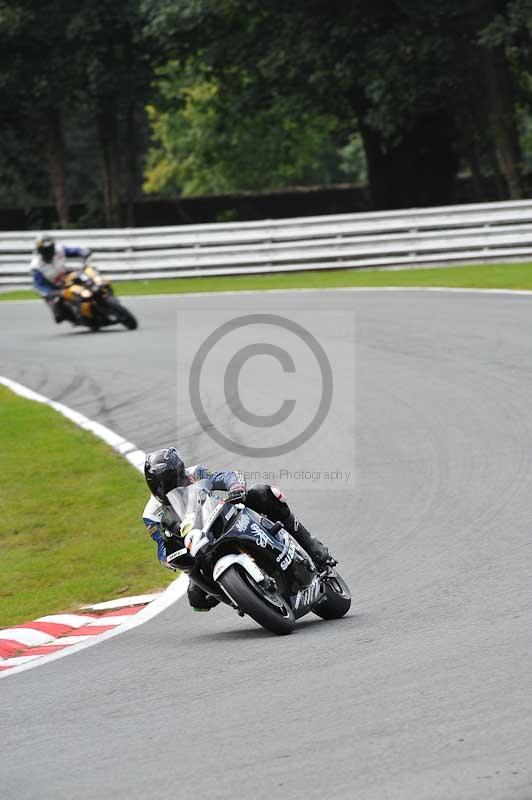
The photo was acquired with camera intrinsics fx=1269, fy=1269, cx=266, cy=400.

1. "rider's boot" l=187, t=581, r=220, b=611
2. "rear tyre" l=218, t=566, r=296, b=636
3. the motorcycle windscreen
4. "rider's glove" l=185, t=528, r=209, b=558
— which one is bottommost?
"rider's boot" l=187, t=581, r=220, b=611

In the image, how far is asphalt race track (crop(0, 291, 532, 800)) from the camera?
15.3ft

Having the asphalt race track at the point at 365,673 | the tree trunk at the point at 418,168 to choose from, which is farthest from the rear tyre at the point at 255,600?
the tree trunk at the point at 418,168

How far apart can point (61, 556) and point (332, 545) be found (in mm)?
2351

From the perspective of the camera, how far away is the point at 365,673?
5.82 meters

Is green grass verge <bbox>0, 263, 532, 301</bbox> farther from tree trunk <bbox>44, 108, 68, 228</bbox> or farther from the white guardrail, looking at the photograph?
tree trunk <bbox>44, 108, 68, 228</bbox>

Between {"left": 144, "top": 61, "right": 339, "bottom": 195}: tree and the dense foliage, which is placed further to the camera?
{"left": 144, "top": 61, "right": 339, "bottom": 195}: tree

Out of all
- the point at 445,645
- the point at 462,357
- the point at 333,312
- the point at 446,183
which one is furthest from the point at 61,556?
the point at 446,183

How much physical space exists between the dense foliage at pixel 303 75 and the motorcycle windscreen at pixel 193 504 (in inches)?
996

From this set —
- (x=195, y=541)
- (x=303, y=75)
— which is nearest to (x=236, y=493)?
(x=195, y=541)

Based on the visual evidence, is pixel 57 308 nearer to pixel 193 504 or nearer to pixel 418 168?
pixel 193 504

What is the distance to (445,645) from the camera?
20.0 ft

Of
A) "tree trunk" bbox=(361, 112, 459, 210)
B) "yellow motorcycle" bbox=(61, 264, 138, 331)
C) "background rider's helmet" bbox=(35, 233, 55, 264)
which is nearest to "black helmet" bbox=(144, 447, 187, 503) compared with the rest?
"yellow motorcycle" bbox=(61, 264, 138, 331)

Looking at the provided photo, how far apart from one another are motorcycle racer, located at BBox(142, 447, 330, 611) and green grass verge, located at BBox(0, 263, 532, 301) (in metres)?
14.5

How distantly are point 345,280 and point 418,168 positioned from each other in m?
14.3
